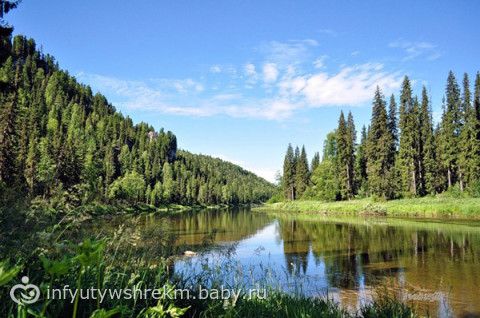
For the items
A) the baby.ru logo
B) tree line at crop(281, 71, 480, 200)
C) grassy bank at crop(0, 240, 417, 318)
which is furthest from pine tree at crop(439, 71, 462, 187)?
the baby.ru logo

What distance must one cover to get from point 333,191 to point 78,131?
294 ft

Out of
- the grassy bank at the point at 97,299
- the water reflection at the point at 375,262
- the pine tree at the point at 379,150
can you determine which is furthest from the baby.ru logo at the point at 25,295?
the pine tree at the point at 379,150

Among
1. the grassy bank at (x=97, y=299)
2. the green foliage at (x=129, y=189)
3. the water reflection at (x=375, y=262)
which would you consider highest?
the green foliage at (x=129, y=189)

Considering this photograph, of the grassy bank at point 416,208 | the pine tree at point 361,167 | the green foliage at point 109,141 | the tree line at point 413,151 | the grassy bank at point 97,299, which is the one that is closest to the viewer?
the grassy bank at point 97,299

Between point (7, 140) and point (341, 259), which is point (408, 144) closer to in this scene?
point (341, 259)

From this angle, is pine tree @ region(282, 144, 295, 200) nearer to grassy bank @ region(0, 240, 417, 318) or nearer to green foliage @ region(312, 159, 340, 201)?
green foliage @ region(312, 159, 340, 201)

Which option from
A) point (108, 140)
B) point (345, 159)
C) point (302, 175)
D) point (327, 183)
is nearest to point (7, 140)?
point (345, 159)

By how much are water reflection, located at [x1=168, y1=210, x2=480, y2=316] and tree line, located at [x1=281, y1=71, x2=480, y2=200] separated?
968 inches

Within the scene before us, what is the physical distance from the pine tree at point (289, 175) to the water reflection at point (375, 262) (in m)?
67.9

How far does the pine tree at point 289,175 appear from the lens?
101938 millimetres

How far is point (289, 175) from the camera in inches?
4038

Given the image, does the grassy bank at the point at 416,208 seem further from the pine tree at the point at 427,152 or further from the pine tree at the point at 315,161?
the pine tree at the point at 315,161

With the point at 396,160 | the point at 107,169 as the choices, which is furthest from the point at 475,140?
the point at 107,169

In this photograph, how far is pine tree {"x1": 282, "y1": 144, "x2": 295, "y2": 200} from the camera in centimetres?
10194
